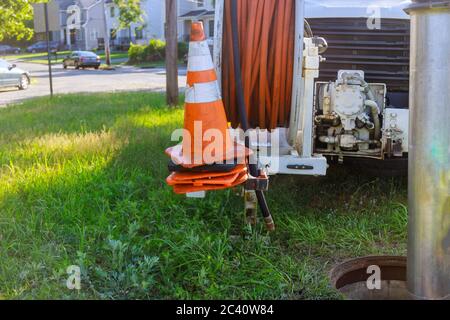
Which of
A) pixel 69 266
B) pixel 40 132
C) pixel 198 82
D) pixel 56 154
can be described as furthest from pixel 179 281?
pixel 40 132

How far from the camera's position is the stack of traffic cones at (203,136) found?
11.4ft

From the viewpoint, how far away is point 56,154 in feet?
19.8

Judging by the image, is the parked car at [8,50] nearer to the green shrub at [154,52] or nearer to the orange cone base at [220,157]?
the green shrub at [154,52]

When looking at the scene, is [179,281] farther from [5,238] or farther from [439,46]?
[439,46]

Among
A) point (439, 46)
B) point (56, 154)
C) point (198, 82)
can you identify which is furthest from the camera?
point (56, 154)

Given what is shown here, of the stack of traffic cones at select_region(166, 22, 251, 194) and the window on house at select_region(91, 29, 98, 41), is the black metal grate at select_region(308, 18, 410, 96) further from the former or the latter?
the window on house at select_region(91, 29, 98, 41)

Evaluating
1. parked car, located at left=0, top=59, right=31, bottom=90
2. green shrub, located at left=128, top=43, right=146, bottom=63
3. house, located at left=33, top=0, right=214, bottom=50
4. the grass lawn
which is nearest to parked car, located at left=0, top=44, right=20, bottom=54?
house, located at left=33, top=0, right=214, bottom=50

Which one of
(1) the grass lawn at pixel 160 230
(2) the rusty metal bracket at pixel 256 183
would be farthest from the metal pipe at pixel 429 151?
(2) the rusty metal bracket at pixel 256 183

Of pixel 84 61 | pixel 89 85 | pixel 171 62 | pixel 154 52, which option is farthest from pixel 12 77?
pixel 154 52

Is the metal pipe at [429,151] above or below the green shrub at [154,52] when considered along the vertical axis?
below

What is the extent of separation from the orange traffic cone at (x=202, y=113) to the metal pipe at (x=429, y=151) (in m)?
1.09

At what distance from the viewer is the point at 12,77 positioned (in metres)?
21.6

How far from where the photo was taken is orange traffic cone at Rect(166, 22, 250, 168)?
3.58 m

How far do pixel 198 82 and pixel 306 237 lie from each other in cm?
132
